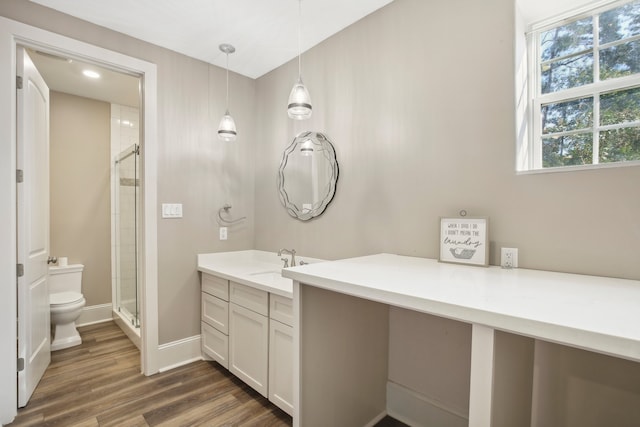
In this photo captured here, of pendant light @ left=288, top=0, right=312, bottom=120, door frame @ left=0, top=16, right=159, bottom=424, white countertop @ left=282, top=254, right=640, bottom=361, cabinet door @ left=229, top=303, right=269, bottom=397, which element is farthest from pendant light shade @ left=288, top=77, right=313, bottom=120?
door frame @ left=0, top=16, right=159, bottom=424

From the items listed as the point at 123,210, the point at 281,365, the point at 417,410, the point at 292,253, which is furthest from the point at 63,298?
the point at 417,410

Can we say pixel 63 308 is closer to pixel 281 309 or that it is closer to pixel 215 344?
pixel 215 344

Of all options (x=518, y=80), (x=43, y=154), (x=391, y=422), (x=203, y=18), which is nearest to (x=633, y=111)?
(x=518, y=80)

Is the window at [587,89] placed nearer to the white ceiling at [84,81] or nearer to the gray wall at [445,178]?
the gray wall at [445,178]

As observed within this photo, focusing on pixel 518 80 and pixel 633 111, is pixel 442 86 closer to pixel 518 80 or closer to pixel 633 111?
pixel 518 80

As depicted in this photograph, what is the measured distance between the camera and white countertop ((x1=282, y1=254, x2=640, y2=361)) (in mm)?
686

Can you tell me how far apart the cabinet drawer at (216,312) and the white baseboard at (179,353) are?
218 mm

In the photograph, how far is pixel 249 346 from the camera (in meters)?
2.01

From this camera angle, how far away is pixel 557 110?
1.48 m

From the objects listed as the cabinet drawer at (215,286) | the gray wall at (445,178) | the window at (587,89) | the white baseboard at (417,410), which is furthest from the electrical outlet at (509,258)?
the cabinet drawer at (215,286)

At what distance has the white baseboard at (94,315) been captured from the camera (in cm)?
336

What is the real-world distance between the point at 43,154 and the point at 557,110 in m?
3.35

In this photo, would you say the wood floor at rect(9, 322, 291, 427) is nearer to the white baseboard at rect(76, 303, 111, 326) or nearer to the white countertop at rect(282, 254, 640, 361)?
the white baseboard at rect(76, 303, 111, 326)

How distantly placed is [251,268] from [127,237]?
1713mm
